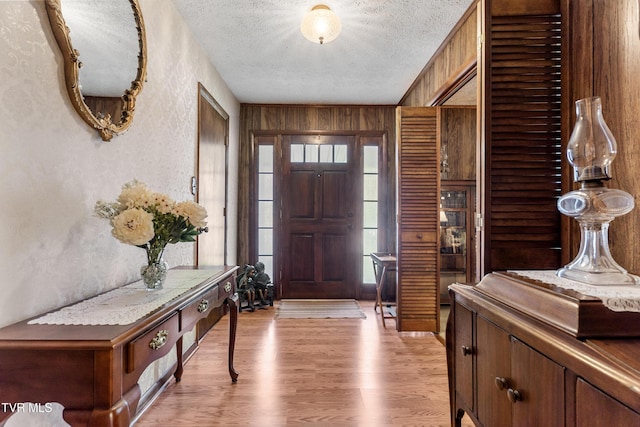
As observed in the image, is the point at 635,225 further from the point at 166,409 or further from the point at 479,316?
the point at 166,409

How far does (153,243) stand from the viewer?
1.52m

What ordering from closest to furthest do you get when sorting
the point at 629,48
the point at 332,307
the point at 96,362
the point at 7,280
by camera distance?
the point at 96,362 → the point at 7,280 → the point at 629,48 → the point at 332,307

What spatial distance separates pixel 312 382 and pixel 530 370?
5.33 feet

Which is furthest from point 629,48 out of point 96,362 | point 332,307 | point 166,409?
point 332,307

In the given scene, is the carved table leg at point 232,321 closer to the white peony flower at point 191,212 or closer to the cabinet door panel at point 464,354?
the white peony flower at point 191,212

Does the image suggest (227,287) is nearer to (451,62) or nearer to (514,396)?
(514,396)

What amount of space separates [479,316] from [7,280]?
1545 millimetres

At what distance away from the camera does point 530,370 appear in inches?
35.4

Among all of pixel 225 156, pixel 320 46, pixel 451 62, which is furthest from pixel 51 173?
pixel 451 62

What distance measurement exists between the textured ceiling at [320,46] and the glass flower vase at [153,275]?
181 cm

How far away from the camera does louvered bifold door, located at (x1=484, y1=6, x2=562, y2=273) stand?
141cm

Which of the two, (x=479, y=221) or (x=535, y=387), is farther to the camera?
(x=479, y=221)

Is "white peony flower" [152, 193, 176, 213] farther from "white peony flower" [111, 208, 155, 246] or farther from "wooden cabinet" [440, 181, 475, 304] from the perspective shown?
"wooden cabinet" [440, 181, 475, 304]

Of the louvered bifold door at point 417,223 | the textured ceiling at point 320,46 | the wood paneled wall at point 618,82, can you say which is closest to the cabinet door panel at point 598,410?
the wood paneled wall at point 618,82
